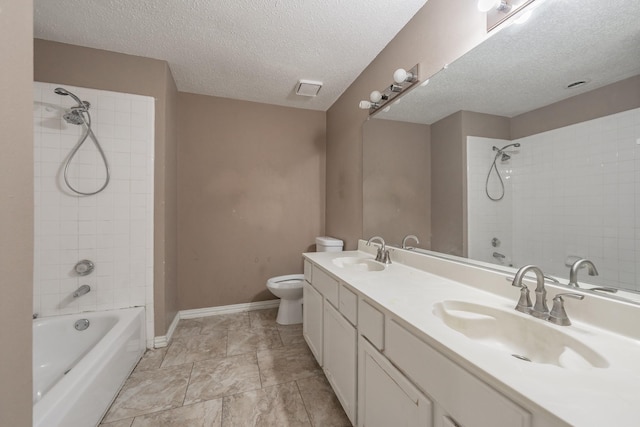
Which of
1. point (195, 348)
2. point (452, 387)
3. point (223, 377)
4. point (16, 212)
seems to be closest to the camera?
point (16, 212)

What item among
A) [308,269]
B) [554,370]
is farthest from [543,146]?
[308,269]

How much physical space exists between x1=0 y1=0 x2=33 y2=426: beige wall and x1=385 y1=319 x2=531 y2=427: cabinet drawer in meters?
0.95

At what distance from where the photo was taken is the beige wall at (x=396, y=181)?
5.23ft

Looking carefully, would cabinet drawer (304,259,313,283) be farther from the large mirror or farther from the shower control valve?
the shower control valve

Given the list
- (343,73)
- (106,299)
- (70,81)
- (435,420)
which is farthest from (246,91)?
(435,420)

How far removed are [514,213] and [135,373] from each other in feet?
8.09

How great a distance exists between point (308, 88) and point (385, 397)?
8.03 ft

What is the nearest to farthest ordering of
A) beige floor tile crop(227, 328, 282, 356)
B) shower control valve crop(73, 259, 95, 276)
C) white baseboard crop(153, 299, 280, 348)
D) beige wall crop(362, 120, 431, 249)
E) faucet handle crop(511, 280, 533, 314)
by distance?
1. faucet handle crop(511, 280, 533, 314)
2. beige wall crop(362, 120, 431, 249)
3. shower control valve crop(73, 259, 95, 276)
4. beige floor tile crop(227, 328, 282, 356)
5. white baseboard crop(153, 299, 280, 348)

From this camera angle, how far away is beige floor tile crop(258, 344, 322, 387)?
5.41 ft

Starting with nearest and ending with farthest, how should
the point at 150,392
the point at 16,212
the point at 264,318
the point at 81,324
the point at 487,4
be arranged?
1. the point at 16,212
2. the point at 487,4
3. the point at 150,392
4. the point at 81,324
5. the point at 264,318

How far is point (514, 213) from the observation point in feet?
3.53

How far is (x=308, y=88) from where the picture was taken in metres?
2.41

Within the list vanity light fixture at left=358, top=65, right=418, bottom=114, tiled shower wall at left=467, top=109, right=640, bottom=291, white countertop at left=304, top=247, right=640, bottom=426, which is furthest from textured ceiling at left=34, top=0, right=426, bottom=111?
white countertop at left=304, top=247, right=640, bottom=426

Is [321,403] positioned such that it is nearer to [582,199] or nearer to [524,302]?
[524,302]
